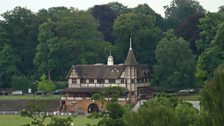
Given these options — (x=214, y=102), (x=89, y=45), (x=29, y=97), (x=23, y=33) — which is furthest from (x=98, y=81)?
(x=214, y=102)

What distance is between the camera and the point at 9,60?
255 ft

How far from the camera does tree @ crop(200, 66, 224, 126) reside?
3044 cm

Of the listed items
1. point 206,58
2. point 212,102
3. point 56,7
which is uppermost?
point 56,7

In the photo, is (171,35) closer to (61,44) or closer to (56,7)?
(61,44)

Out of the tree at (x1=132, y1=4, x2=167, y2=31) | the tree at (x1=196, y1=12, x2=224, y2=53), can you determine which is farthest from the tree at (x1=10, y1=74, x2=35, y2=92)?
the tree at (x1=132, y1=4, x2=167, y2=31)

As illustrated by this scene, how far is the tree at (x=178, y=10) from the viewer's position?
98050 mm

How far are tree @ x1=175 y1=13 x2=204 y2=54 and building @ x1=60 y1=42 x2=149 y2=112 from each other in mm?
11690

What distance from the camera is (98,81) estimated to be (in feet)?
231

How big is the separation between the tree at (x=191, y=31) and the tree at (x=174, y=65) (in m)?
8.24

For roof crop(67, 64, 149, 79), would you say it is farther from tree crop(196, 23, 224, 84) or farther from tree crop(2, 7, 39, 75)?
tree crop(2, 7, 39, 75)

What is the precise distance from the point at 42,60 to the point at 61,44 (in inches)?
96.5

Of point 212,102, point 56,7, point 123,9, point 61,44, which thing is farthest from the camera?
point 123,9

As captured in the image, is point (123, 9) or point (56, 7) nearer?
point (56, 7)

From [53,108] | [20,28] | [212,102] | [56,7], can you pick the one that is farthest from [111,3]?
[212,102]
